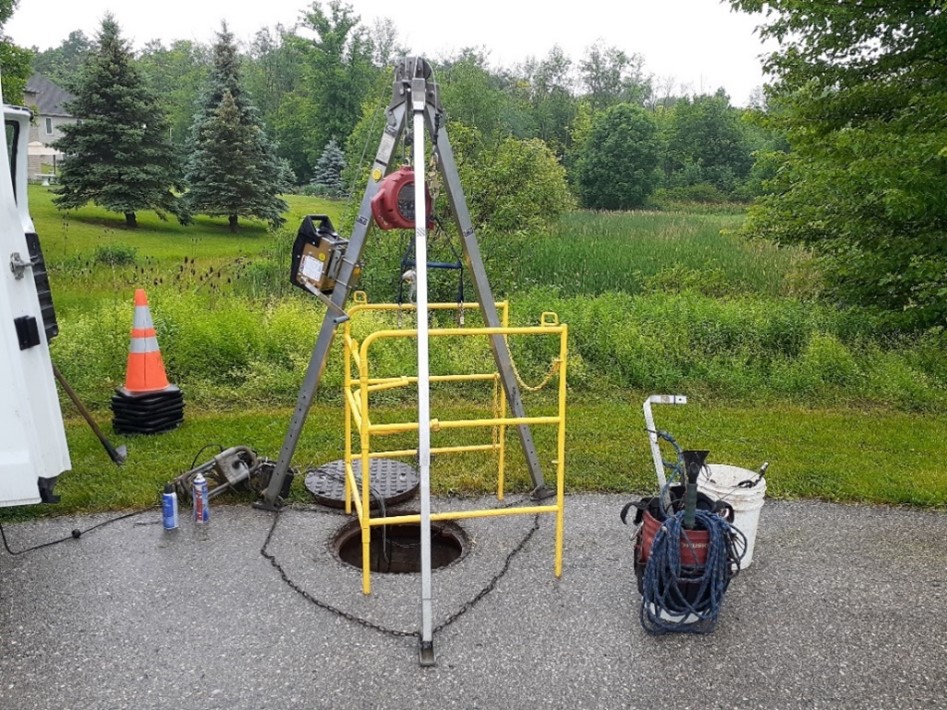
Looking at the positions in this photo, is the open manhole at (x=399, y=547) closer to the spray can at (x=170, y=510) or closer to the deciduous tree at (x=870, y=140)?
the spray can at (x=170, y=510)

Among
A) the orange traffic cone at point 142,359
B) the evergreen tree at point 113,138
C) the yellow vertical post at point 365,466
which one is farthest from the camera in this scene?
the evergreen tree at point 113,138

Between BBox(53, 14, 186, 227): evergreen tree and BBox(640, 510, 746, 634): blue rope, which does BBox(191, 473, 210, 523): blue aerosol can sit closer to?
BBox(640, 510, 746, 634): blue rope

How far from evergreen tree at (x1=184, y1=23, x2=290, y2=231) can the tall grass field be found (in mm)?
13507

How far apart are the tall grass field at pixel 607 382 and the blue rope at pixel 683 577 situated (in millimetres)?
1627

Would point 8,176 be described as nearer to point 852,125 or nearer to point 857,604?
point 857,604

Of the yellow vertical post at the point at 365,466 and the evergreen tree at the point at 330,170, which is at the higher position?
the evergreen tree at the point at 330,170

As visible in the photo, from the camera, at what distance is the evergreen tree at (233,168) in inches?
932

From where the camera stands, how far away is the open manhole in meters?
4.17

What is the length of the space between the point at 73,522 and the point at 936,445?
594 centimetres

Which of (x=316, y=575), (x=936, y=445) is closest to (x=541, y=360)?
(x=936, y=445)

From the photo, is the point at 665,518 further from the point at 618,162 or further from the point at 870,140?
the point at 618,162

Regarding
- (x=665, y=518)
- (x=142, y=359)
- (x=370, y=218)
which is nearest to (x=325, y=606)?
(x=665, y=518)

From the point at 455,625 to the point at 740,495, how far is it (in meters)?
1.52

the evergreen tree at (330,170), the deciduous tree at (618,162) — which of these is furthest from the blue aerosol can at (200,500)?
the deciduous tree at (618,162)
